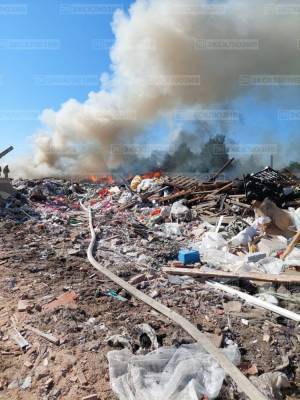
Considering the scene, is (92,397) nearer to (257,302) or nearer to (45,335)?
(45,335)

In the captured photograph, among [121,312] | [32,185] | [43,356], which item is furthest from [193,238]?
[32,185]

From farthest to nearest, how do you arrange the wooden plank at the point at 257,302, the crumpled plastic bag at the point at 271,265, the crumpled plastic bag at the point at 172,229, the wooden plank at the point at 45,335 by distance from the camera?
the crumpled plastic bag at the point at 172,229, the crumpled plastic bag at the point at 271,265, the wooden plank at the point at 257,302, the wooden plank at the point at 45,335

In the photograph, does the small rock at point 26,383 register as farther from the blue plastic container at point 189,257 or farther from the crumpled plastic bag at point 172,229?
the crumpled plastic bag at point 172,229

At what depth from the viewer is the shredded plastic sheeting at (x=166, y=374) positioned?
8.64ft

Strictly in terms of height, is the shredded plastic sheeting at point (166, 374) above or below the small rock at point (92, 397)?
Result: above

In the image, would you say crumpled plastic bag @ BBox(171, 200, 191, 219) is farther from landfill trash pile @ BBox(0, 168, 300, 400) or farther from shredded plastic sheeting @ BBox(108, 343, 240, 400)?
shredded plastic sheeting @ BBox(108, 343, 240, 400)

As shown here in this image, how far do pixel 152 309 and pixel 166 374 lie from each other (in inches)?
58.2

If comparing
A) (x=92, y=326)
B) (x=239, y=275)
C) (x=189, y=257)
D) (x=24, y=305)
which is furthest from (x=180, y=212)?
(x=92, y=326)

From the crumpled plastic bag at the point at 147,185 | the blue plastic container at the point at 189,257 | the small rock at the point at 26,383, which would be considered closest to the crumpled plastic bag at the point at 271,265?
the blue plastic container at the point at 189,257

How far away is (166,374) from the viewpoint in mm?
2811

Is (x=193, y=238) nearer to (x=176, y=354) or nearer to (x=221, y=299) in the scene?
(x=221, y=299)

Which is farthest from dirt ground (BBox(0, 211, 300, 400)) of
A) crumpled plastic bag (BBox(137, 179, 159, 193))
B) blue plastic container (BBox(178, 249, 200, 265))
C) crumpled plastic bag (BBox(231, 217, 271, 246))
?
crumpled plastic bag (BBox(137, 179, 159, 193))

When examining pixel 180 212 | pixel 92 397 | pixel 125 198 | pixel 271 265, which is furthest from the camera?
pixel 125 198

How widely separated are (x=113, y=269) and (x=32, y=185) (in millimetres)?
14428
